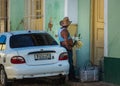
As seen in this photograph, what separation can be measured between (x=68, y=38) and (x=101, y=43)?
1150mm

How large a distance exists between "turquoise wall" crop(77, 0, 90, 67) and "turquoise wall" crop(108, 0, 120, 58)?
1700 mm

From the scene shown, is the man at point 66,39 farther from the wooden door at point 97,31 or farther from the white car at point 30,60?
the wooden door at point 97,31

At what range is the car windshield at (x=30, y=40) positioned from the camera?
42.7ft

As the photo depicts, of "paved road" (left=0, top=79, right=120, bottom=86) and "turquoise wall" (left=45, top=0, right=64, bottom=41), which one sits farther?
"turquoise wall" (left=45, top=0, right=64, bottom=41)

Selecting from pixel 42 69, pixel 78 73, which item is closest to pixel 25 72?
pixel 42 69

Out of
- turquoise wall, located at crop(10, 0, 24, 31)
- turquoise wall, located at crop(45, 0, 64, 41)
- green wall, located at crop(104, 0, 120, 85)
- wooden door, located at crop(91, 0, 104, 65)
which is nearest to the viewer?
green wall, located at crop(104, 0, 120, 85)

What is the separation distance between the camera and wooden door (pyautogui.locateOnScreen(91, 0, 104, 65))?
47.1 feet

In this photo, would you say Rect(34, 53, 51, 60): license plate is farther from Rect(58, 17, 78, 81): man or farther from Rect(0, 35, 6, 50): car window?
Rect(58, 17, 78, 81): man

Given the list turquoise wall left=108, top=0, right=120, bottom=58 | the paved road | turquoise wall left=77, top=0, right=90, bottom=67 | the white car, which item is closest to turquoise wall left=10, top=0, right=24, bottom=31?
turquoise wall left=77, top=0, right=90, bottom=67

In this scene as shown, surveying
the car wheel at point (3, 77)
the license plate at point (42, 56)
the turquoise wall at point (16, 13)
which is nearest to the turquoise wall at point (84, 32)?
the license plate at point (42, 56)

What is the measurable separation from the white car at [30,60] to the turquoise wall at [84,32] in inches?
71.1

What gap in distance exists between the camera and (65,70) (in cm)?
1265

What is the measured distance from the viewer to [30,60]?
12352 millimetres

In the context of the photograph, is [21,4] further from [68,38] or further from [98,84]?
[98,84]
